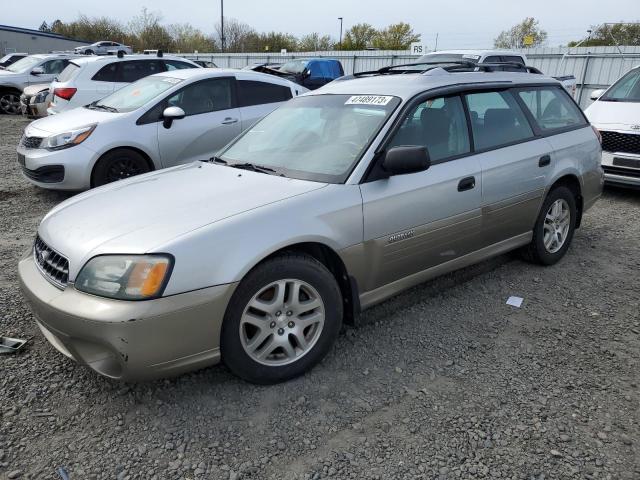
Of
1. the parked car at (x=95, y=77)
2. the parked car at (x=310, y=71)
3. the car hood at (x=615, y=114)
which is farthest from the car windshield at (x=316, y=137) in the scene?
the parked car at (x=310, y=71)

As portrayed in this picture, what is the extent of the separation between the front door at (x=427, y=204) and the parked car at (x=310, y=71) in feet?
38.9

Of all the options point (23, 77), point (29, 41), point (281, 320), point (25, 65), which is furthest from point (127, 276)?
point (29, 41)

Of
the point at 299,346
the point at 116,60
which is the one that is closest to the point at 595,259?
the point at 299,346

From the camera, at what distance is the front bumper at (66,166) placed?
6.17 m

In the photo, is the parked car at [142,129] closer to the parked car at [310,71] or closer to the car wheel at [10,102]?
the parked car at [310,71]

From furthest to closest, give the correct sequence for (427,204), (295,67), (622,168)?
(295,67), (622,168), (427,204)

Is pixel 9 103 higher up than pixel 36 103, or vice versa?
pixel 36 103

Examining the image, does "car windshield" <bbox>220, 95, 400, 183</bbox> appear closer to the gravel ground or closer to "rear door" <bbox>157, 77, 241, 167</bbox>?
the gravel ground

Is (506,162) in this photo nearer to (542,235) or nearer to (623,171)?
(542,235)

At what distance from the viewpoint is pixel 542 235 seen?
4555 mm

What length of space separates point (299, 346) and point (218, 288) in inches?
26.7

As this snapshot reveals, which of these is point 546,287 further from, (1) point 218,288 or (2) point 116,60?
(2) point 116,60

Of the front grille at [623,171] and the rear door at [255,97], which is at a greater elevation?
the rear door at [255,97]

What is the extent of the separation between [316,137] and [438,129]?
0.87m
